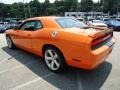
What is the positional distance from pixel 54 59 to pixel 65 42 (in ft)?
2.41

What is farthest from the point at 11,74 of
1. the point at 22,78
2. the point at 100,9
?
the point at 100,9

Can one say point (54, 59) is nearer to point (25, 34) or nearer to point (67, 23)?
point (67, 23)

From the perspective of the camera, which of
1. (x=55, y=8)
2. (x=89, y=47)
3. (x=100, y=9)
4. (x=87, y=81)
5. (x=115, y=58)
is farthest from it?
(x=55, y=8)

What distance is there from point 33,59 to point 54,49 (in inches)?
70.4

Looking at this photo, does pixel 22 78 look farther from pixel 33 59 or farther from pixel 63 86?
pixel 33 59

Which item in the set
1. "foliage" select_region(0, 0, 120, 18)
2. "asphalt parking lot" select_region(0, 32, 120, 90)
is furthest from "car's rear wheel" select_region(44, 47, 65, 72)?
"foliage" select_region(0, 0, 120, 18)

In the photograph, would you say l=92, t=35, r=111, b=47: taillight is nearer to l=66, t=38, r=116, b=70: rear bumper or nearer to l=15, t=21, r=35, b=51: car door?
l=66, t=38, r=116, b=70: rear bumper

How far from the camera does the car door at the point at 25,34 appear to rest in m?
6.06

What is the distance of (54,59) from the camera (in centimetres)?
514

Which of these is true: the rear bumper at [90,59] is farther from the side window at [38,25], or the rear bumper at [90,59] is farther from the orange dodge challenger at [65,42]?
the side window at [38,25]

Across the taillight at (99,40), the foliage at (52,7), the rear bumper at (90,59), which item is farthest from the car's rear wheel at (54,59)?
the foliage at (52,7)

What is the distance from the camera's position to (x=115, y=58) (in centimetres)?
646

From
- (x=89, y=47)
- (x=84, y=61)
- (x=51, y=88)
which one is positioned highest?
(x=89, y=47)

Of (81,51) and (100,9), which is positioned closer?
(81,51)
